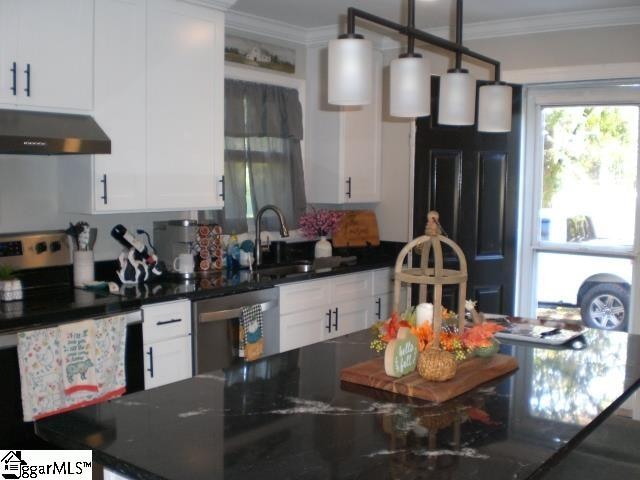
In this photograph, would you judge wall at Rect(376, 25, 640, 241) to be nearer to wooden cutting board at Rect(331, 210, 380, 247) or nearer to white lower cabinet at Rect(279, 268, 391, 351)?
wooden cutting board at Rect(331, 210, 380, 247)

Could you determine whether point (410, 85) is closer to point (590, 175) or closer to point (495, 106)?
point (495, 106)

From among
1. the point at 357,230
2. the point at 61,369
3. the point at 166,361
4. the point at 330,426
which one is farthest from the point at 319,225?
the point at 330,426

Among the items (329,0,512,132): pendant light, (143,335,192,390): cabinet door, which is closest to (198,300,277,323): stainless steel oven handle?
(143,335,192,390): cabinet door

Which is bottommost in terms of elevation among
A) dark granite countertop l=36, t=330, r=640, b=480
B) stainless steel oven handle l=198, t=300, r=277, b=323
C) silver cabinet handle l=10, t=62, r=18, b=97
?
stainless steel oven handle l=198, t=300, r=277, b=323

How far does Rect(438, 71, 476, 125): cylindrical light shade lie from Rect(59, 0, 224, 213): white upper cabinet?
173 cm

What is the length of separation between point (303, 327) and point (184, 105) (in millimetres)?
1516

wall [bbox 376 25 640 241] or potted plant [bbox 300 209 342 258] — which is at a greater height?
wall [bbox 376 25 640 241]

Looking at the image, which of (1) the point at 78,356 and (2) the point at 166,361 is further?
(2) the point at 166,361

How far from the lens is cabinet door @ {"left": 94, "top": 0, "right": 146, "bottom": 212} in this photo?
3496 mm

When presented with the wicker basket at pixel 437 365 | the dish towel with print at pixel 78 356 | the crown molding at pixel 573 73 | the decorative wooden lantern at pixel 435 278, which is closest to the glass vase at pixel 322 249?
the crown molding at pixel 573 73

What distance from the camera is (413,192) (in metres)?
4.94

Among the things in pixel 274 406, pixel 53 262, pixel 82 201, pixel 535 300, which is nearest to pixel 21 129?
pixel 82 201

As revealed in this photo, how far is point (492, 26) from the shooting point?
4.81 m

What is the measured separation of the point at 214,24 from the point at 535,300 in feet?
9.89
